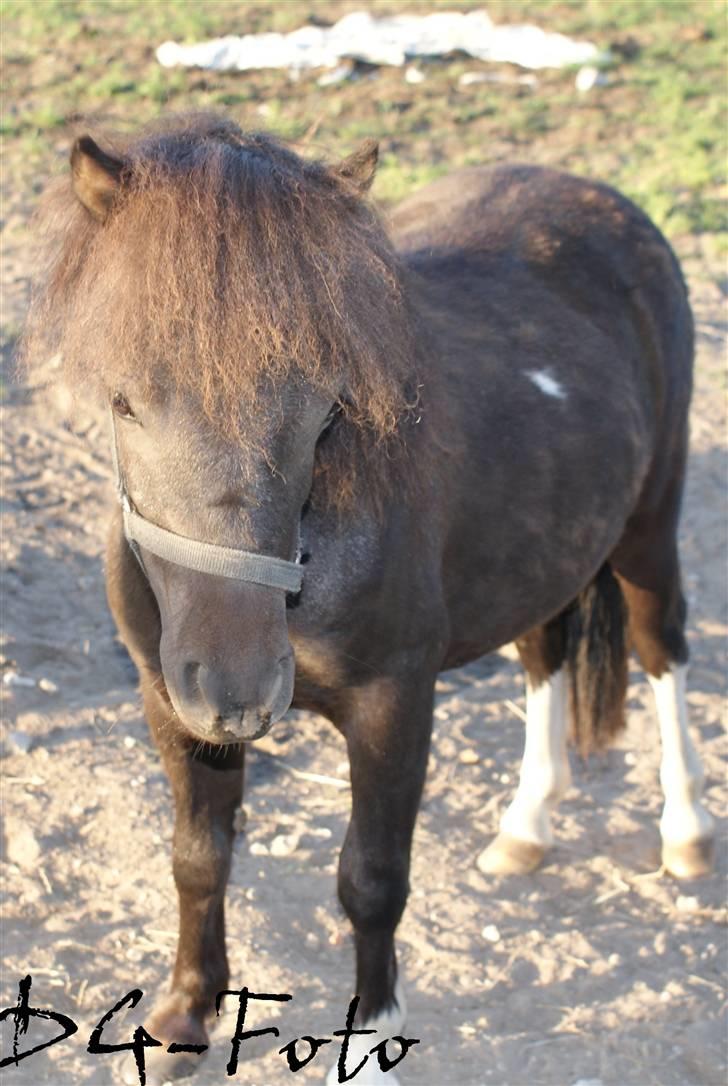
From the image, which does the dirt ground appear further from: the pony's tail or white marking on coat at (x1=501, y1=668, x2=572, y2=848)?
the pony's tail

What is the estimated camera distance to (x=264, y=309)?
7.19 ft

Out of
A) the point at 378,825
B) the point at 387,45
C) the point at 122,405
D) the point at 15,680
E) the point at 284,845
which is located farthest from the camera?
the point at 387,45

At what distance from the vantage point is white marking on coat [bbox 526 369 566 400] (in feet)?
11.5

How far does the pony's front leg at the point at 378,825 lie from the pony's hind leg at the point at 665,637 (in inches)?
53.6

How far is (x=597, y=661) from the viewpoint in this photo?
4.23 m

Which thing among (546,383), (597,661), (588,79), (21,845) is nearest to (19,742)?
(21,845)

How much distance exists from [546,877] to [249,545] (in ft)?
7.29

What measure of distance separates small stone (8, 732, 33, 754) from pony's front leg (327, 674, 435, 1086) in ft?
5.07

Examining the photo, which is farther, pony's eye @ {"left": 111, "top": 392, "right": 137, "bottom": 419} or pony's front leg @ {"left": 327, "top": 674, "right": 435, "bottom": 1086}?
pony's front leg @ {"left": 327, "top": 674, "right": 435, "bottom": 1086}

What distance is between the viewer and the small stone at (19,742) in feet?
13.8

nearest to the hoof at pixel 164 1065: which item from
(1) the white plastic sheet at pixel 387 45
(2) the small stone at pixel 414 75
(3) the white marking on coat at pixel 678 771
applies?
(3) the white marking on coat at pixel 678 771

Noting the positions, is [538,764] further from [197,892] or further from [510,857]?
[197,892]

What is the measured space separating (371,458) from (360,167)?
1.85ft

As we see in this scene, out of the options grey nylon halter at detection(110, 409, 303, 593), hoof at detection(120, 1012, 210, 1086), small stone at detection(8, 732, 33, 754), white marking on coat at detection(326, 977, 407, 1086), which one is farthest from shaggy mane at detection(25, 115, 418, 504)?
small stone at detection(8, 732, 33, 754)
